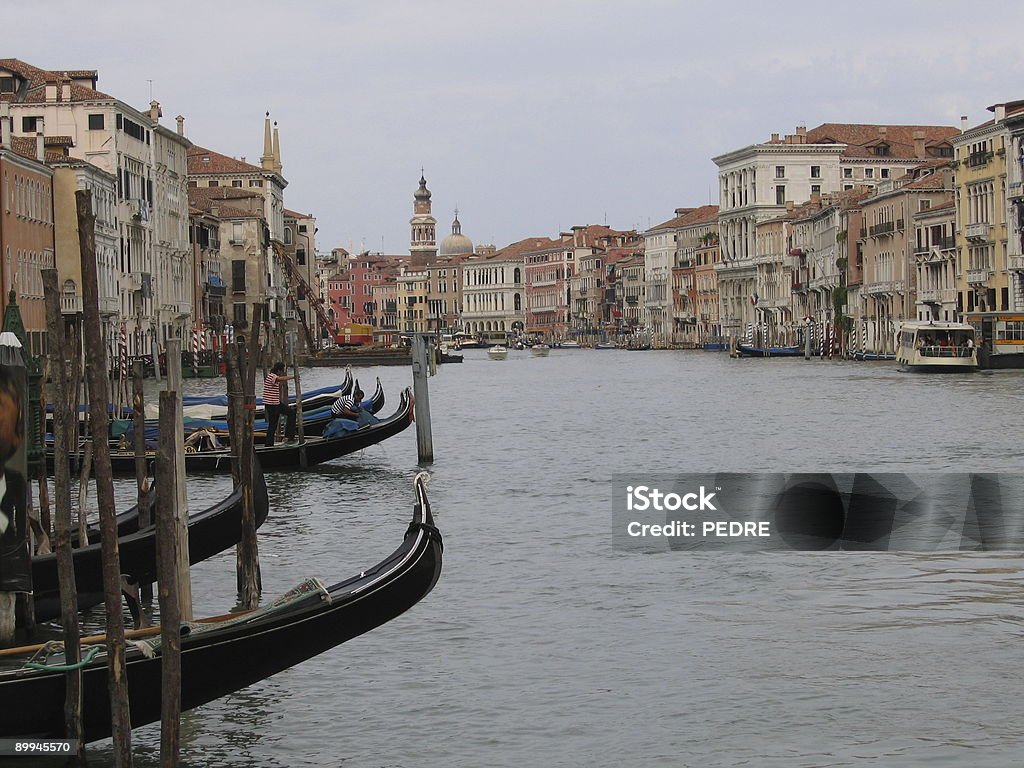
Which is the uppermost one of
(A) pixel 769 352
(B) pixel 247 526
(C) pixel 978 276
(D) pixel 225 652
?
(C) pixel 978 276

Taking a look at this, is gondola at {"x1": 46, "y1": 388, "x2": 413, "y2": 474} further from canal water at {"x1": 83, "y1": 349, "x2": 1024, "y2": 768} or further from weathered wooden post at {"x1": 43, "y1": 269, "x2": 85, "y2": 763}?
weathered wooden post at {"x1": 43, "y1": 269, "x2": 85, "y2": 763}

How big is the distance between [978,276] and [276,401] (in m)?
36.5

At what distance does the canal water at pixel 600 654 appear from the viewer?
7238 mm

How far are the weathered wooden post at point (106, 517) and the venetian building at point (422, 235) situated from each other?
151 metres

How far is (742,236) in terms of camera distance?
94375 mm

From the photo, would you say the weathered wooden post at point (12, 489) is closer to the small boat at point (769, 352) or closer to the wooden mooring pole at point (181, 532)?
the wooden mooring pole at point (181, 532)

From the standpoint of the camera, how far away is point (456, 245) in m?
163

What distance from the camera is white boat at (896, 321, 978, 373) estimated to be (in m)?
44.8

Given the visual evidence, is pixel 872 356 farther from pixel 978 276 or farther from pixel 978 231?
pixel 978 231

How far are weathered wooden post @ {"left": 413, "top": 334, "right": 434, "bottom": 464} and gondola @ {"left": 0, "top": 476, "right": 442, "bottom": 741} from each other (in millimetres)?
10766

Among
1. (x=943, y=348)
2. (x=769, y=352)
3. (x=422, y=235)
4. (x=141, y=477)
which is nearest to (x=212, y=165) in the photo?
(x=769, y=352)

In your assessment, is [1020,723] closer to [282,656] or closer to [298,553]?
[282,656]

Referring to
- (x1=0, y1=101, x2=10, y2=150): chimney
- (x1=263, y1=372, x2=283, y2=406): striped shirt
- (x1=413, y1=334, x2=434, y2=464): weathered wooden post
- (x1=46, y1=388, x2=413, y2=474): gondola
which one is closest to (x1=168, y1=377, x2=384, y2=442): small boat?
(x1=46, y1=388, x2=413, y2=474): gondola

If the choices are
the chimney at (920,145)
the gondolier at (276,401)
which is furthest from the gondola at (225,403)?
the chimney at (920,145)
